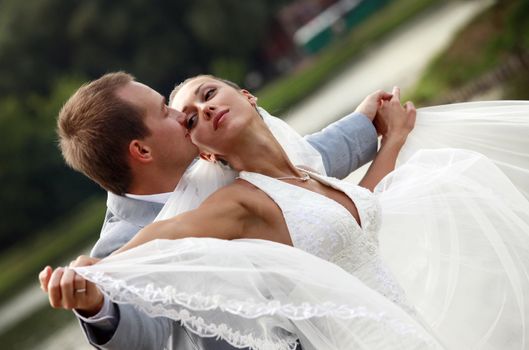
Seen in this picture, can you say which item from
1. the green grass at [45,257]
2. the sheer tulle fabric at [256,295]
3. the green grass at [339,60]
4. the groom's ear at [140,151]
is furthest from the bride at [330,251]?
the green grass at [339,60]

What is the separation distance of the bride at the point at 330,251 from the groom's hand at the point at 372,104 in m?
0.07

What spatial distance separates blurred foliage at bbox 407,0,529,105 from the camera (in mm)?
13109

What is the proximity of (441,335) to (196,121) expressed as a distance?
4.17ft

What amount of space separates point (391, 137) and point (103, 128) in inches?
53.6

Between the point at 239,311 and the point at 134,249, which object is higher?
the point at 134,249

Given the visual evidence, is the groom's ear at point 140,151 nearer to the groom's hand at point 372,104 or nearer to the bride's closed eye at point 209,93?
the bride's closed eye at point 209,93

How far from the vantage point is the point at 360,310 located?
277 cm

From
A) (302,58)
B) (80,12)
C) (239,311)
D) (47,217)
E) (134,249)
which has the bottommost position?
(302,58)

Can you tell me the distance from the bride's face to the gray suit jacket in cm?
32

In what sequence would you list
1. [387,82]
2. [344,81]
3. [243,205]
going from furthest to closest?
[344,81] → [387,82] → [243,205]

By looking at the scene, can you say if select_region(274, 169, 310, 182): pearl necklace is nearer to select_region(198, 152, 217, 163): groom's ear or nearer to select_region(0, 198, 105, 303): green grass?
select_region(198, 152, 217, 163): groom's ear

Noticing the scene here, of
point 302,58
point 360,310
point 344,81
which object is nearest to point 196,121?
point 360,310

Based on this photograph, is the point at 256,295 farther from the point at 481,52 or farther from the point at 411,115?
the point at 481,52

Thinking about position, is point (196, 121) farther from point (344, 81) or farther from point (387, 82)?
point (344, 81)
